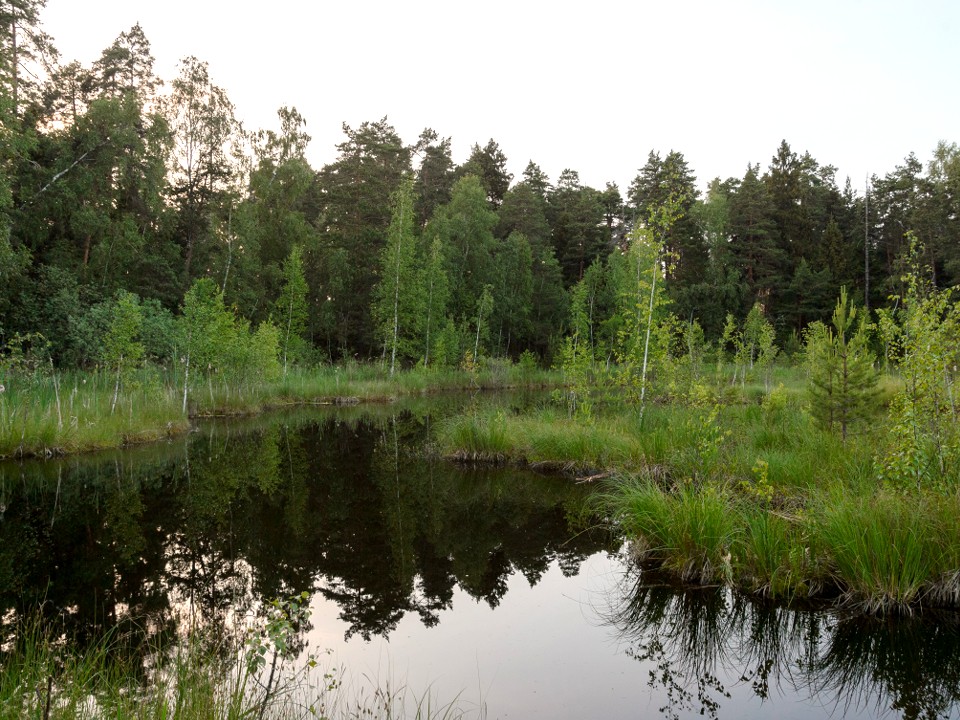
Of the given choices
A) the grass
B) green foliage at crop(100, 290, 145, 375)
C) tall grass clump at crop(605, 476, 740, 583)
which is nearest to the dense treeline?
green foliage at crop(100, 290, 145, 375)

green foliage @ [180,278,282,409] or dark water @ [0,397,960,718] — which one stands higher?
green foliage @ [180,278,282,409]

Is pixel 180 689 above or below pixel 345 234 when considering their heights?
below

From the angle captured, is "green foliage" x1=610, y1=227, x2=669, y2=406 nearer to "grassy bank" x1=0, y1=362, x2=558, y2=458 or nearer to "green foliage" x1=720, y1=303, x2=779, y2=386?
"grassy bank" x1=0, y1=362, x2=558, y2=458

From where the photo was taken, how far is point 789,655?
5.48 m

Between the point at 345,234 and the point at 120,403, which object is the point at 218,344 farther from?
the point at 345,234

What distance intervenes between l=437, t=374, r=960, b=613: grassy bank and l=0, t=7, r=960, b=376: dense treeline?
4280 millimetres

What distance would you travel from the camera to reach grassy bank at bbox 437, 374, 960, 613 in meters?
6.00

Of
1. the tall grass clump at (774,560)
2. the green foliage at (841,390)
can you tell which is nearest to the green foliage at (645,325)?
the green foliage at (841,390)

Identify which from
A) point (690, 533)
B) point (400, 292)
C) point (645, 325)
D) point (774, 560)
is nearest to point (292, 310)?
point (400, 292)

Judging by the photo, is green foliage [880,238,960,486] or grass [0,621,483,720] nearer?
grass [0,621,483,720]

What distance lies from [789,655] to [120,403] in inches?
673

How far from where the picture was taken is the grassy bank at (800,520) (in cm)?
600

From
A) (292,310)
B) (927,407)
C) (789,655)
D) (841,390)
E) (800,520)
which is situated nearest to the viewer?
(789,655)

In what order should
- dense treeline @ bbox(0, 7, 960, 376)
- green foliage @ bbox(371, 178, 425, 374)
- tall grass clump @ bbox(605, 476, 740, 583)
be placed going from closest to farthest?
1. tall grass clump @ bbox(605, 476, 740, 583)
2. dense treeline @ bbox(0, 7, 960, 376)
3. green foliage @ bbox(371, 178, 425, 374)
